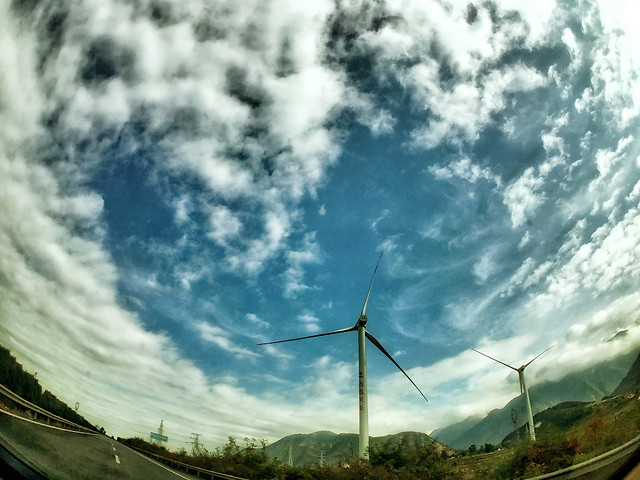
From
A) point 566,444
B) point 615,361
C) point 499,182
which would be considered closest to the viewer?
point 566,444

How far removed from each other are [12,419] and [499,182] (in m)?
4.33

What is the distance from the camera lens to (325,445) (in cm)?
341

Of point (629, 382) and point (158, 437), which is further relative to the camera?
point (158, 437)

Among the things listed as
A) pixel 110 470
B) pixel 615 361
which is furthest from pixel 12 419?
pixel 615 361

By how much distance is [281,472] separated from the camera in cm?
314

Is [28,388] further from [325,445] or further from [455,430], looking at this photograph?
[455,430]

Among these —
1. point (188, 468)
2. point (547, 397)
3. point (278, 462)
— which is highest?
point (547, 397)

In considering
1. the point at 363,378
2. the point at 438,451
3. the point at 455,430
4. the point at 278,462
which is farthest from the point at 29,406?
the point at 455,430

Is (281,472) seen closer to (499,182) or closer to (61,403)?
(61,403)

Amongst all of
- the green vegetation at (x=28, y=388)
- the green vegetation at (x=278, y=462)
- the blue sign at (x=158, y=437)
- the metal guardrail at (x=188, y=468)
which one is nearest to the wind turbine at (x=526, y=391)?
the green vegetation at (x=278, y=462)

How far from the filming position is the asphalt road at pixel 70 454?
3021mm

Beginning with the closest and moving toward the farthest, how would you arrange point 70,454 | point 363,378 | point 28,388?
point 28,388
point 70,454
point 363,378

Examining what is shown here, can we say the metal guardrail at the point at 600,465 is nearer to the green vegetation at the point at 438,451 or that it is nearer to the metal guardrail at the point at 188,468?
the green vegetation at the point at 438,451

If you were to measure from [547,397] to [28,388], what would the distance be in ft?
13.2
